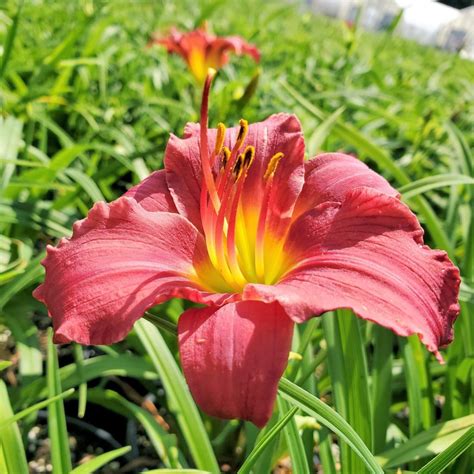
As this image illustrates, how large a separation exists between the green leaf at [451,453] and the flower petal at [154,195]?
0.45 meters

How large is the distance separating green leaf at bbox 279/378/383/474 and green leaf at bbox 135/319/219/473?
19 centimetres

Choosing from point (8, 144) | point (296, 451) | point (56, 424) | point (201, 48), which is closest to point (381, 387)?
point (296, 451)

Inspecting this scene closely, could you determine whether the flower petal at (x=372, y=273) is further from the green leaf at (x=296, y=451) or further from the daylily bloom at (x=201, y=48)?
the daylily bloom at (x=201, y=48)

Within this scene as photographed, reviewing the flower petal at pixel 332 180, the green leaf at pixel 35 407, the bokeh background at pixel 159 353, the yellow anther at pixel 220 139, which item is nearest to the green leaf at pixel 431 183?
the bokeh background at pixel 159 353

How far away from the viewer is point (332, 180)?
2.65 ft

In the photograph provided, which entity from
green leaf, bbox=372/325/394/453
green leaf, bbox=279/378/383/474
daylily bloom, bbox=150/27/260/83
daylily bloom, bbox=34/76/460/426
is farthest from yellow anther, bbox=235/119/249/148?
daylily bloom, bbox=150/27/260/83

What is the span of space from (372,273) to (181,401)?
1.11 ft

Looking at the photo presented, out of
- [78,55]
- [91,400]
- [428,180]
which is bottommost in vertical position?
[91,400]

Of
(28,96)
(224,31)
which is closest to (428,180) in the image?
(28,96)

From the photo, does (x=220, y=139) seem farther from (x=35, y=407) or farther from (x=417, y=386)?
(x=417, y=386)

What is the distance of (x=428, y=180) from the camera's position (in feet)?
3.36

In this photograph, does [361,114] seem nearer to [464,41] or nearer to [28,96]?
[464,41]

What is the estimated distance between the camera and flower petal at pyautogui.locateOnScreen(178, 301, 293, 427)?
21.7 inches

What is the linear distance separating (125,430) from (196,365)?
0.70 metres
